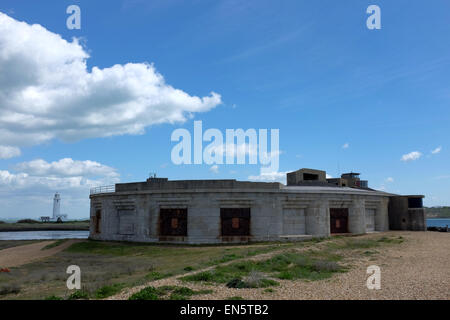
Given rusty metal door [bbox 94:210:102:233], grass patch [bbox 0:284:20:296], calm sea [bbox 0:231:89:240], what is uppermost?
rusty metal door [bbox 94:210:102:233]

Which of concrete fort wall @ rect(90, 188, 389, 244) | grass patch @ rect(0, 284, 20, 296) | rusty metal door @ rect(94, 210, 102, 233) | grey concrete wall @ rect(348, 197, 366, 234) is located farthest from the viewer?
rusty metal door @ rect(94, 210, 102, 233)

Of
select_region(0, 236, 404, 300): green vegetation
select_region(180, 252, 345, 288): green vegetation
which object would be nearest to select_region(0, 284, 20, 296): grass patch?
select_region(0, 236, 404, 300): green vegetation

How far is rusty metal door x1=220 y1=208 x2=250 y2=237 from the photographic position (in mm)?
33750

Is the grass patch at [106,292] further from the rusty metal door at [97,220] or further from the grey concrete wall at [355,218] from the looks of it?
the grey concrete wall at [355,218]

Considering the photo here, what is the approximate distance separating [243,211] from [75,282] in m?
18.9

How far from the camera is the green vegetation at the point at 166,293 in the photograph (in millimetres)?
12367

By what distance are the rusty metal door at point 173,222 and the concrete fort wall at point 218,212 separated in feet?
1.05

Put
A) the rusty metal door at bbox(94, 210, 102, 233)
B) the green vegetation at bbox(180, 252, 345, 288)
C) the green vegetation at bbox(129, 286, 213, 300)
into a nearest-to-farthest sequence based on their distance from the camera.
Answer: the green vegetation at bbox(129, 286, 213, 300) < the green vegetation at bbox(180, 252, 345, 288) < the rusty metal door at bbox(94, 210, 102, 233)

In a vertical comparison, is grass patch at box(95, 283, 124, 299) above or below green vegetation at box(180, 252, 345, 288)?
below

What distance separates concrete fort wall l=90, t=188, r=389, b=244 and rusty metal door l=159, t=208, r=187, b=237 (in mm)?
320

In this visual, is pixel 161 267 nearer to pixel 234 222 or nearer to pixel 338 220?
pixel 234 222

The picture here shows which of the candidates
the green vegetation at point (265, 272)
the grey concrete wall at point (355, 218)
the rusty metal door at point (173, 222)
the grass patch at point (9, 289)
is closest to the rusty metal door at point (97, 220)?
the rusty metal door at point (173, 222)

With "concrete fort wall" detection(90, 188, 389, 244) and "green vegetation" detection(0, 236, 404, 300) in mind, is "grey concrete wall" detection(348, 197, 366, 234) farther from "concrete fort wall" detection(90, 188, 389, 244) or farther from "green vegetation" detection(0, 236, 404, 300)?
"green vegetation" detection(0, 236, 404, 300)
